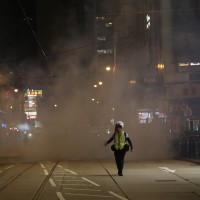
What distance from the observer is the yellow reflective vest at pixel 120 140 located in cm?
1254

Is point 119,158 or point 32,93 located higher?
point 32,93

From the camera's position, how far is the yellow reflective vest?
12539 mm

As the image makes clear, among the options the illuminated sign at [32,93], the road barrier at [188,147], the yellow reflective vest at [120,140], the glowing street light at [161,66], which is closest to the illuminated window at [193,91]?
the glowing street light at [161,66]

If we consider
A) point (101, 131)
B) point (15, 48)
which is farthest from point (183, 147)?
point (101, 131)

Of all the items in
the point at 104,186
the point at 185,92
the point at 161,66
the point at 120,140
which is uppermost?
the point at 161,66

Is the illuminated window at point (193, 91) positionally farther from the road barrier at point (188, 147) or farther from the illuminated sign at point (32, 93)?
the illuminated sign at point (32, 93)

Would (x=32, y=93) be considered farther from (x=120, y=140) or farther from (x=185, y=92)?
(x=120, y=140)

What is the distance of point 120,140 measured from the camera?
1256 cm

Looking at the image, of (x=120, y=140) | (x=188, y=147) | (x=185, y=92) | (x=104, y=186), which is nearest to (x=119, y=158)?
(x=120, y=140)

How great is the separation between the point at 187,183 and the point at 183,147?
1136 cm

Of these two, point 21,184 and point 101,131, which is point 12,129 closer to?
point 101,131

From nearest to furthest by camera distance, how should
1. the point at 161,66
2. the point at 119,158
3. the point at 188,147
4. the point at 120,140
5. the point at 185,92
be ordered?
the point at 119,158, the point at 120,140, the point at 188,147, the point at 185,92, the point at 161,66

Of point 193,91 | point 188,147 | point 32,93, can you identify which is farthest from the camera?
point 32,93

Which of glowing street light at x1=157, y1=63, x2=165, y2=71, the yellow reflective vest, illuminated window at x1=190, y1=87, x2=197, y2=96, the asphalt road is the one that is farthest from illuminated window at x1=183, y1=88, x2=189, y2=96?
the yellow reflective vest
